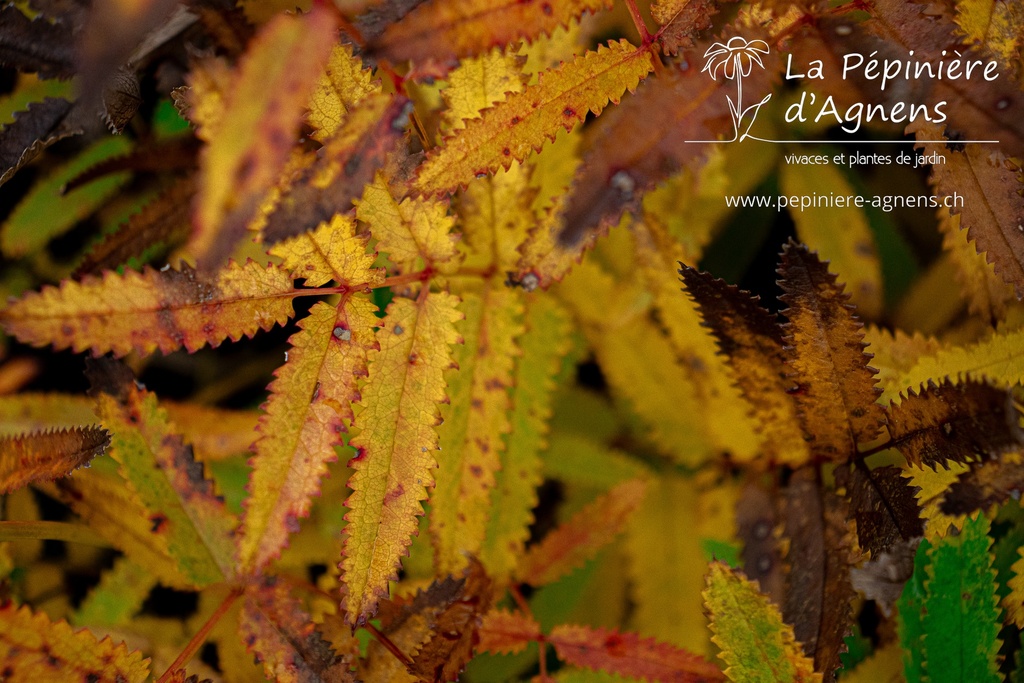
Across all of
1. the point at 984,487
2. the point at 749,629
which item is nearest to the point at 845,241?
the point at 984,487

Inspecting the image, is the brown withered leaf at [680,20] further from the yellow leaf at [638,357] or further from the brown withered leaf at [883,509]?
the brown withered leaf at [883,509]

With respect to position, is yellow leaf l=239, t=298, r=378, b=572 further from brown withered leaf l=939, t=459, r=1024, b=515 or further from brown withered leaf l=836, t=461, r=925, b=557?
brown withered leaf l=939, t=459, r=1024, b=515

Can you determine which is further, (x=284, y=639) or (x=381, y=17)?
(x=284, y=639)

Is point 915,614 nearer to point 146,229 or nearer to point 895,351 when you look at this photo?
point 895,351

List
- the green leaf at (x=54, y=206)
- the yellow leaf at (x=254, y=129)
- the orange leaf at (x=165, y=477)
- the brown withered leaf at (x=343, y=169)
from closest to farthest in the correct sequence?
the yellow leaf at (x=254, y=129) → the brown withered leaf at (x=343, y=169) → the orange leaf at (x=165, y=477) → the green leaf at (x=54, y=206)

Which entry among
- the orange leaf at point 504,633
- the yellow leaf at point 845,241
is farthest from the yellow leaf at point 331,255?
the yellow leaf at point 845,241
